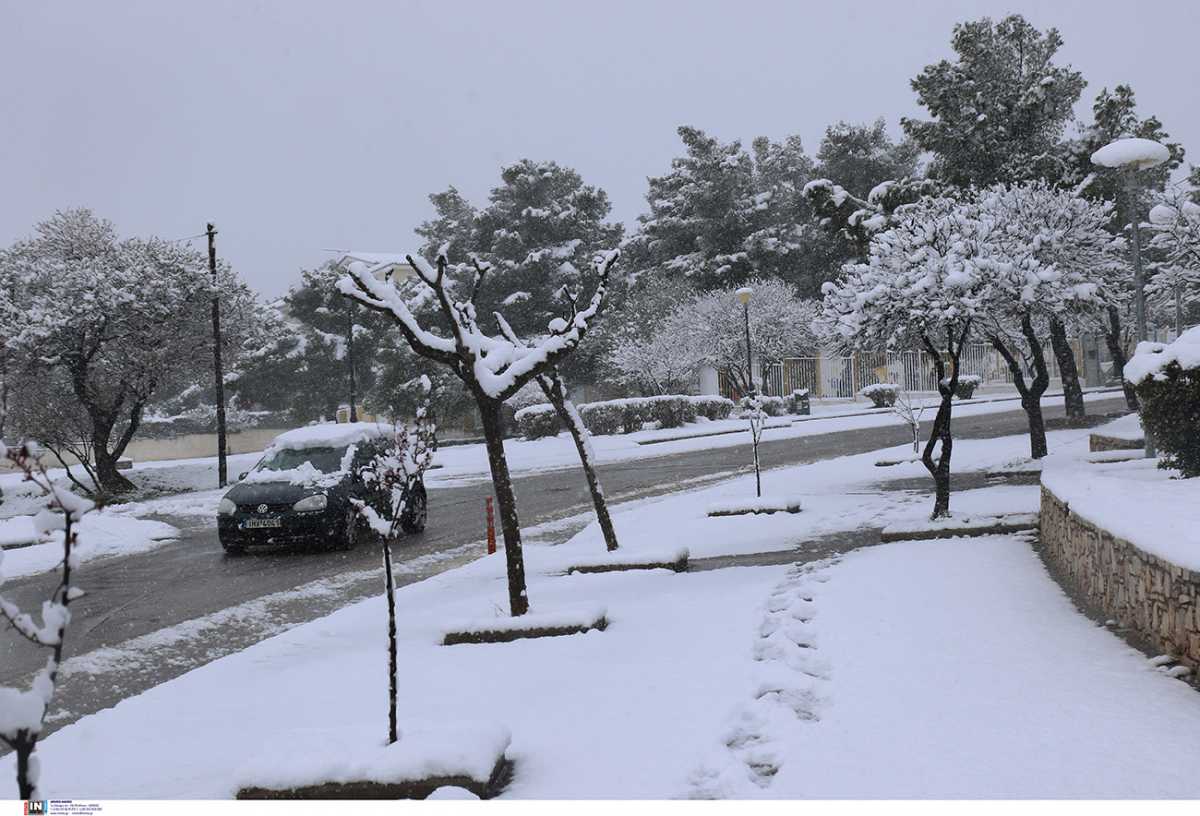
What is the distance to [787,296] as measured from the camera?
43.0 meters

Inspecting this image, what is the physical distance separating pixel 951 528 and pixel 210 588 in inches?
332

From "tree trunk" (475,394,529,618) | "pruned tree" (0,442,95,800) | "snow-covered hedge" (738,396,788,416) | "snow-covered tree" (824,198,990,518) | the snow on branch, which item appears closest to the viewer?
"pruned tree" (0,442,95,800)

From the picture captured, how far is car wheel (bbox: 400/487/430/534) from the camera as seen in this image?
1406 centimetres

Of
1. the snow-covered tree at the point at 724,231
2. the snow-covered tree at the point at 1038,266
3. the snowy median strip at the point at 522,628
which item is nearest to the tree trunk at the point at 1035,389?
the snow-covered tree at the point at 1038,266

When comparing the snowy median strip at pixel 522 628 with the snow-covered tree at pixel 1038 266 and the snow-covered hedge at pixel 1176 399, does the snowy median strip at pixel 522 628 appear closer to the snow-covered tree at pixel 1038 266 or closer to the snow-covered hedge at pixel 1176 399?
the snow-covered hedge at pixel 1176 399

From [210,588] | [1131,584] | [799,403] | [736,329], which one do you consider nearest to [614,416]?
[799,403]

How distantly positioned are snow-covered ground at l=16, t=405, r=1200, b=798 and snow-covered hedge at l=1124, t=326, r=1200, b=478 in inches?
66.2

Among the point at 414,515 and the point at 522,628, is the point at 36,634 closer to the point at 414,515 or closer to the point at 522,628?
the point at 522,628

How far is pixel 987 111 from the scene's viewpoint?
24.4 metres

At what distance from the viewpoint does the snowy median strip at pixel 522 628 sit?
698cm

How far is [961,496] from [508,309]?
1270 inches

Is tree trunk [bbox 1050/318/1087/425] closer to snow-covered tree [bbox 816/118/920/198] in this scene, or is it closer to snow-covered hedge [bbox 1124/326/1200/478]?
snow-covered hedge [bbox 1124/326/1200/478]

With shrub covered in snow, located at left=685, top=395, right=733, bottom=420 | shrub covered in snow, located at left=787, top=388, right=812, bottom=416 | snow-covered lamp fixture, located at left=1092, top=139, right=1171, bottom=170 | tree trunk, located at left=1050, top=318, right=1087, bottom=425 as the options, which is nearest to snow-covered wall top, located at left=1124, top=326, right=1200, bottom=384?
snow-covered lamp fixture, located at left=1092, top=139, right=1171, bottom=170
